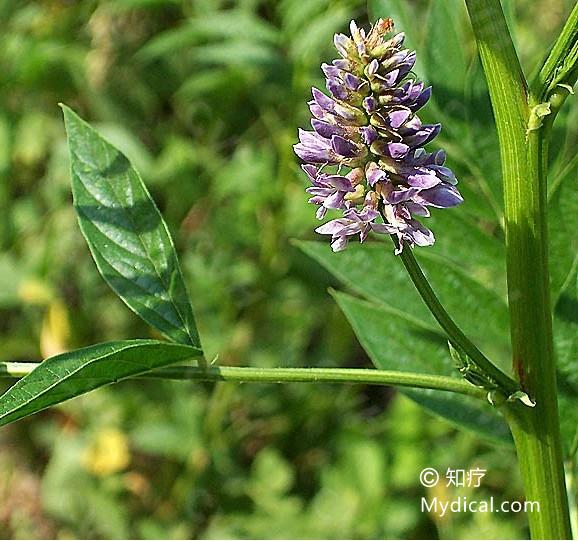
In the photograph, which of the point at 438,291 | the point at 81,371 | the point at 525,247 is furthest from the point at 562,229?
the point at 81,371

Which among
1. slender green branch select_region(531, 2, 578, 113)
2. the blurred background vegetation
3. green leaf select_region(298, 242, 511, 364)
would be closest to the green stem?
slender green branch select_region(531, 2, 578, 113)

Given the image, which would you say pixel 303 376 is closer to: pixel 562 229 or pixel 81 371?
pixel 81 371

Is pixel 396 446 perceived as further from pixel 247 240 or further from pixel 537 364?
pixel 537 364

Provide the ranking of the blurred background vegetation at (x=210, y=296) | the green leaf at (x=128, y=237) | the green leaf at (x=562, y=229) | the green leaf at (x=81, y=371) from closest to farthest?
the green leaf at (x=81, y=371) → the green leaf at (x=128, y=237) → the green leaf at (x=562, y=229) → the blurred background vegetation at (x=210, y=296)

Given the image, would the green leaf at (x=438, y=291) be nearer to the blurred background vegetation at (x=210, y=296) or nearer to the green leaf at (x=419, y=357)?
the green leaf at (x=419, y=357)

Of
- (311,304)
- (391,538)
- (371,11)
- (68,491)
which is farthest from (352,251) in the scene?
(68,491)

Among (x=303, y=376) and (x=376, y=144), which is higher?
(x=376, y=144)

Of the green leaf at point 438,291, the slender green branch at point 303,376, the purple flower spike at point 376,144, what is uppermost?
the purple flower spike at point 376,144

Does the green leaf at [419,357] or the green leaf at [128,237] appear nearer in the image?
the green leaf at [128,237]

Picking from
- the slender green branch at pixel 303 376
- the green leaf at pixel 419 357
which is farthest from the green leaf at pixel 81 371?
the green leaf at pixel 419 357
